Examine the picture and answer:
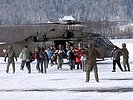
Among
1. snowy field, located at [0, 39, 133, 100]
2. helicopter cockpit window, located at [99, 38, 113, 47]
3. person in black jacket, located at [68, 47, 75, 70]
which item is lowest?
snowy field, located at [0, 39, 133, 100]

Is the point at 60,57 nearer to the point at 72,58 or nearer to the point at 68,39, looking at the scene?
the point at 72,58

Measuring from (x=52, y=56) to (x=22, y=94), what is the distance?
16871 millimetres

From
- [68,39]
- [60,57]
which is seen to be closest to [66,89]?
[60,57]

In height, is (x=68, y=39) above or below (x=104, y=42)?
above

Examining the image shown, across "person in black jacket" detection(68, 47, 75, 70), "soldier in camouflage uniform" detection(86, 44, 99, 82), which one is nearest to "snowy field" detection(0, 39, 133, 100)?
"soldier in camouflage uniform" detection(86, 44, 99, 82)

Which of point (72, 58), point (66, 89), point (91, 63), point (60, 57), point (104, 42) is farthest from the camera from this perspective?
point (104, 42)

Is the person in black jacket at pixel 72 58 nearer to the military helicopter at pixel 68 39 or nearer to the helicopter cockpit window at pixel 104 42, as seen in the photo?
the military helicopter at pixel 68 39

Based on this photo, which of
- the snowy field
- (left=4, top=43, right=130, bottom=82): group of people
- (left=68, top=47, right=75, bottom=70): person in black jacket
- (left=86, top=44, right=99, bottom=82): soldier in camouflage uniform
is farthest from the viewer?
(left=68, top=47, right=75, bottom=70): person in black jacket

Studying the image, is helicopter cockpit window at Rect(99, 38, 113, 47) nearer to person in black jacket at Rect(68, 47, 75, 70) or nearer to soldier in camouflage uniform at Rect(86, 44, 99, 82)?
person in black jacket at Rect(68, 47, 75, 70)

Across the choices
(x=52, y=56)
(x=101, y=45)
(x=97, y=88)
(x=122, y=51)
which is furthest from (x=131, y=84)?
(x=101, y=45)

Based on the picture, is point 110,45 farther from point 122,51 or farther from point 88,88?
point 88,88

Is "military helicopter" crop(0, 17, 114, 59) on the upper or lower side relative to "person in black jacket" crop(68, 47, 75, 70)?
upper

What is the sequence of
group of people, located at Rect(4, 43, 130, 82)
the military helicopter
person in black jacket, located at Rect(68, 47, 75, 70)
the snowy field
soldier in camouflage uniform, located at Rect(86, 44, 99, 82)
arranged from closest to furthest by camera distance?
1. the snowy field
2. soldier in camouflage uniform, located at Rect(86, 44, 99, 82)
3. group of people, located at Rect(4, 43, 130, 82)
4. person in black jacket, located at Rect(68, 47, 75, 70)
5. the military helicopter

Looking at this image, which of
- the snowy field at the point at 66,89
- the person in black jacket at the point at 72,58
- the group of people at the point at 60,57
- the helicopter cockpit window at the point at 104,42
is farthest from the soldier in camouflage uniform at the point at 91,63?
the helicopter cockpit window at the point at 104,42
